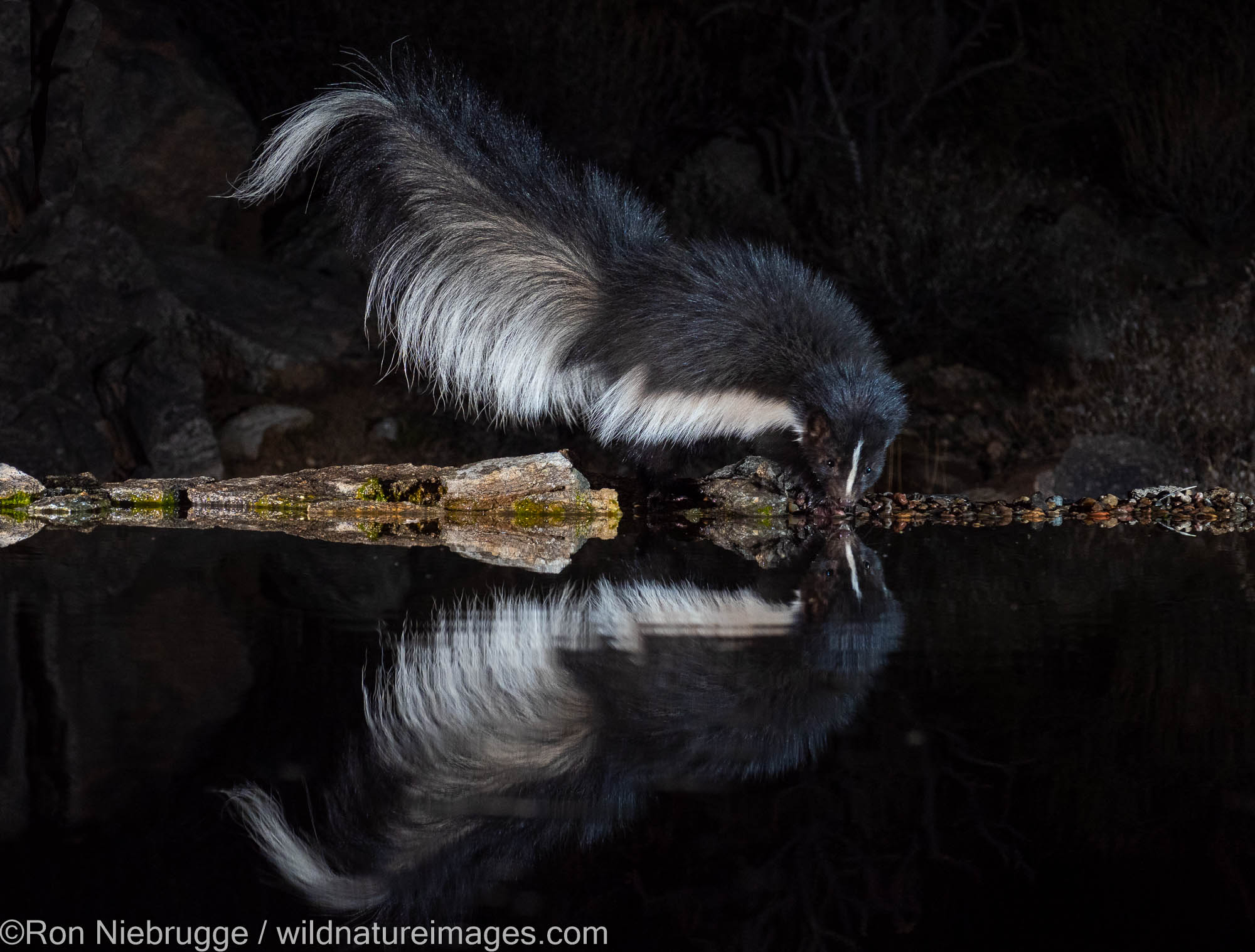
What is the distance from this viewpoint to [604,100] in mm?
10406

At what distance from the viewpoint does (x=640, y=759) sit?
2414 mm

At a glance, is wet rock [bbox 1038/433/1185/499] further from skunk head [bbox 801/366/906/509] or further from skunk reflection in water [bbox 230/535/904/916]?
skunk reflection in water [bbox 230/535/904/916]

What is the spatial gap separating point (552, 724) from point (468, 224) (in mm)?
3678

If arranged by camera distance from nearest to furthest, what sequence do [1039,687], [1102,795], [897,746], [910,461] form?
[1102,795]
[897,746]
[1039,687]
[910,461]

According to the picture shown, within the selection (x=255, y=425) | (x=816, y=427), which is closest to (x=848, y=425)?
(x=816, y=427)

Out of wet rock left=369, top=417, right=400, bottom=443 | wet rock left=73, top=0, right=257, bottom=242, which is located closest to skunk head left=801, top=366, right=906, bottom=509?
wet rock left=369, top=417, right=400, bottom=443

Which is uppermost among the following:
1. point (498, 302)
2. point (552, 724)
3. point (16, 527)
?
point (498, 302)

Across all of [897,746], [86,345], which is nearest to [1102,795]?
[897,746]

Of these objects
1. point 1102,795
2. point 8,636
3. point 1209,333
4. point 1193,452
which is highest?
point 1209,333

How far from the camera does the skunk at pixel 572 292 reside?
5.68 m

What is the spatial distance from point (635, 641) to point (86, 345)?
5.62 m

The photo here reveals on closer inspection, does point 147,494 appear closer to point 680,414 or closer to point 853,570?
point 680,414

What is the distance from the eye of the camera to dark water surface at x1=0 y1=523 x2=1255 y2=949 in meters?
1.86

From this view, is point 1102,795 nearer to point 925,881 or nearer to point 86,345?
point 925,881
